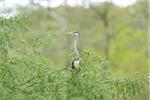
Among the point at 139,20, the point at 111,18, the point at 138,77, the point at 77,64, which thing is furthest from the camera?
the point at 111,18

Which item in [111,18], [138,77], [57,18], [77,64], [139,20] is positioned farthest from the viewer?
[111,18]

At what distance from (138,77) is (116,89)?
37 centimetres

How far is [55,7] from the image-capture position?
122 ft

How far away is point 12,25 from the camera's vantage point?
8711 millimetres

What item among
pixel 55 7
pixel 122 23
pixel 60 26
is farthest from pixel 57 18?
pixel 122 23

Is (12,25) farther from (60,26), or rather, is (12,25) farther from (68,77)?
(60,26)

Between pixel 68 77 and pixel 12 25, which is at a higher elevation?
pixel 12 25

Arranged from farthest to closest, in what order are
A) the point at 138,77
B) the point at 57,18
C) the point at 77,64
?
the point at 57,18 → the point at 138,77 → the point at 77,64

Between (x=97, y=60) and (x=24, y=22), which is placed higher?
(x=24, y=22)

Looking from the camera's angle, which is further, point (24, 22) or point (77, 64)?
point (24, 22)

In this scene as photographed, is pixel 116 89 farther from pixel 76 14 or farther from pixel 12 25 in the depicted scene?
pixel 76 14

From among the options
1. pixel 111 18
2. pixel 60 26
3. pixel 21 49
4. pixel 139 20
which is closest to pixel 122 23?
pixel 111 18

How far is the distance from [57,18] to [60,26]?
454 mm

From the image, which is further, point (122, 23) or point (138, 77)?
point (122, 23)
